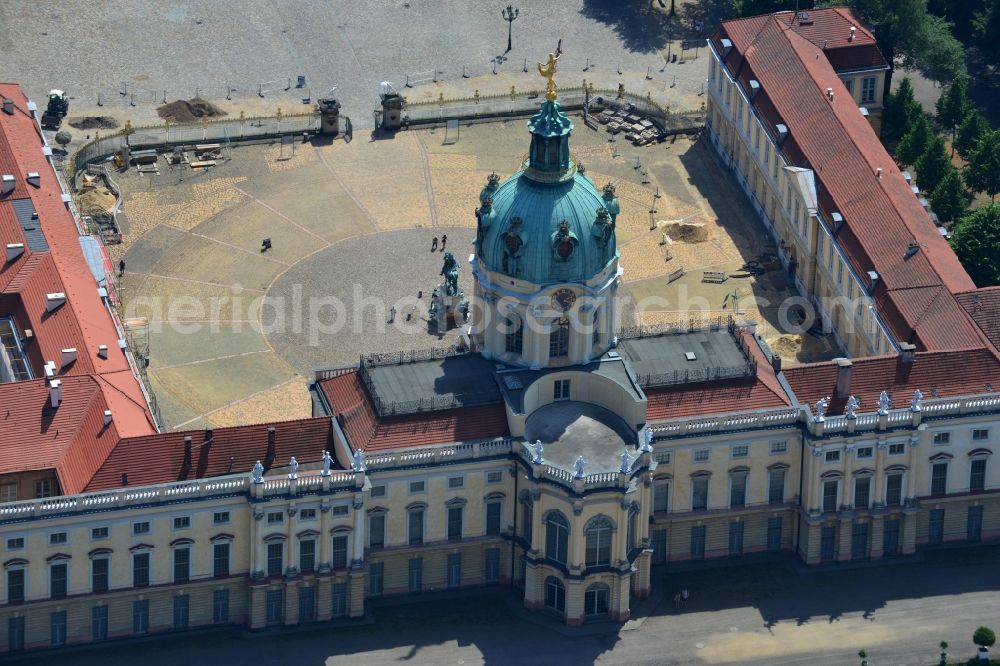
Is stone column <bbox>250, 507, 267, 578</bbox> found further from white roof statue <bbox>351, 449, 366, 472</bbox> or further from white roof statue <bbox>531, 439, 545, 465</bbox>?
white roof statue <bbox>531, 439, 545, 465</bbox>

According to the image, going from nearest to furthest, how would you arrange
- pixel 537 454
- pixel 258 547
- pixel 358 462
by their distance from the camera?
pixel 358 462 < pixel 258 547 < pixel 537 454

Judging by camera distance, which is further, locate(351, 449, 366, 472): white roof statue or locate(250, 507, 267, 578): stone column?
locate(351, 449, 366, 472): white roof statue

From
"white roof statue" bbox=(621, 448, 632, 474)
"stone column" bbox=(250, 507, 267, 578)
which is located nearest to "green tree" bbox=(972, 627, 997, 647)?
"white roof statue" bbox=(621, 448, 632, 474)

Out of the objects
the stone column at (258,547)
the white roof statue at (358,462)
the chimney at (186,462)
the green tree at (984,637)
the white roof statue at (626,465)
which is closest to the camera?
the stone column at (258,547)

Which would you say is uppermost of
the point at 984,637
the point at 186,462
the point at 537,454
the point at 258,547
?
the point at 537,454

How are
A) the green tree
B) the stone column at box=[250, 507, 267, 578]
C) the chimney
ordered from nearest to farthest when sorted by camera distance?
1. the stone column at box=[250, 507, 267, 578]
2. the green tree
3. the chimney

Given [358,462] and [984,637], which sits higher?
[358,462]

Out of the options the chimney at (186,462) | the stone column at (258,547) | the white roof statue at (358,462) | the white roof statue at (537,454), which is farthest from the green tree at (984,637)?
the chimney at (186,462)

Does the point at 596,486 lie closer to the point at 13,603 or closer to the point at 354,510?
the point at 354,510

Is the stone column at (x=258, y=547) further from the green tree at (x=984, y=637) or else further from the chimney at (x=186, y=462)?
the green tree at (x=984, y=637)

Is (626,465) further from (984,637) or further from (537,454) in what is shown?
(984,637)

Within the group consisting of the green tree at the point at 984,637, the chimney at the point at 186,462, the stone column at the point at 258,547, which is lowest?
the green tree at the point at 984,637

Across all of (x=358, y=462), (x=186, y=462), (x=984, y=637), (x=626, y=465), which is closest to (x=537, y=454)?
(x=626, y=465)
